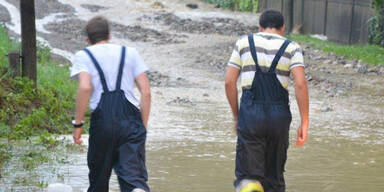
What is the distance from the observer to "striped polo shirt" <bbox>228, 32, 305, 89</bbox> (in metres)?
5.88

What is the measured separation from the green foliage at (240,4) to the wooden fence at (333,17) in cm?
481

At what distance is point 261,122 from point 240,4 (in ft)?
101

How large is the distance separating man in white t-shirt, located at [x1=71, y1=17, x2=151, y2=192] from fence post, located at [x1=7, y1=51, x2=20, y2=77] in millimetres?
5518

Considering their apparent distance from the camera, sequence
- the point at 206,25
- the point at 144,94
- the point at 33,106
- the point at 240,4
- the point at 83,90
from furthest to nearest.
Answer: the point at 240,4 → the point at 206,25 → the point at 33,106 → the point at 144,94 → the point at 83,90

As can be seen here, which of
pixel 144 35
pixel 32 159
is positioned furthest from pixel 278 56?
pixel 144 35

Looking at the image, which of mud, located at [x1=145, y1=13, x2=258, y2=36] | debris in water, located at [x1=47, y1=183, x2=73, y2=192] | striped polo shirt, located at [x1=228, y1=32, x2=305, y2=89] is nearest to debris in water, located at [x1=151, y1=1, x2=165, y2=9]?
mud, located at [x1=145, y1=13, x2=258, y2=36]

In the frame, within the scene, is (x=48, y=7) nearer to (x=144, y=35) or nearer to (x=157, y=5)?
(x=157, y=5)

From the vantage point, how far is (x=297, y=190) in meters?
7.60

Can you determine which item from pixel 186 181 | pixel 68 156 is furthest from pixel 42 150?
pixel 186 181

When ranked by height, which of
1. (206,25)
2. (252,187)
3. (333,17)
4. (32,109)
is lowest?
(32,109)

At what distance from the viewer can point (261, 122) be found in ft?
19.3

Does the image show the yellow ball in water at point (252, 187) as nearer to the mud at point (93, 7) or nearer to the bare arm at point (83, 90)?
the bare arm at point (83, 90)

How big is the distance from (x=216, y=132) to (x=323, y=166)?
265 cm

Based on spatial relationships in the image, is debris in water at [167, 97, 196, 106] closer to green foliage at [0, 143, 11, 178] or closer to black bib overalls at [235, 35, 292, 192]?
green foliage at [0, 143, 11, 178]
